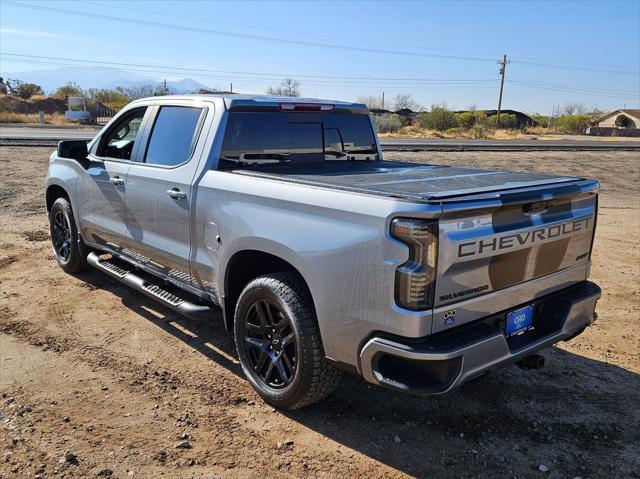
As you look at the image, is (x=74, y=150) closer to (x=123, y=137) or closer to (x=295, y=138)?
(x=123, y=137)

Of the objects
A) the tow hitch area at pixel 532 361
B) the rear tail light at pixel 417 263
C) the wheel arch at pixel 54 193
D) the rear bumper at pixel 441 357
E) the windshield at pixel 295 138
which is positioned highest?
the windshield at pixel 295 138

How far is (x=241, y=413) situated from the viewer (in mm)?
3625

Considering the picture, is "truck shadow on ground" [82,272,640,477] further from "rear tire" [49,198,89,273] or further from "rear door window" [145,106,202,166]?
"rear tire" [49,198,89,273]

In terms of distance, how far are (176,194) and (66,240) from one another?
2.82 meters

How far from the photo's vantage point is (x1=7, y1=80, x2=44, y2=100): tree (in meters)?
65.3

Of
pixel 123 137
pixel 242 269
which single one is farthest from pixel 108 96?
pixel 242 269

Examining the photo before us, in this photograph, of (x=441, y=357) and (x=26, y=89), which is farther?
(x=26, y=89)

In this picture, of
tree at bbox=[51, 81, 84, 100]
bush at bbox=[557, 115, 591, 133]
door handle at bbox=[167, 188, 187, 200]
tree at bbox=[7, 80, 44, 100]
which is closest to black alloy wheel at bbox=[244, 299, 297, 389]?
door handle at bbox=[167, 188, 187, 200]

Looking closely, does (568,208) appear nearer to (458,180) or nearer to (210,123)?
(458,180)

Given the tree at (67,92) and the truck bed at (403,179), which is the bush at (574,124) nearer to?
the tree at (67,92)

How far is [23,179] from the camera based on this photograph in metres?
12.5

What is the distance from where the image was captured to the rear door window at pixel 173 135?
4.28m

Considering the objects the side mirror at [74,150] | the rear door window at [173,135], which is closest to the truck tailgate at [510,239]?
the rear door window at [173,135]

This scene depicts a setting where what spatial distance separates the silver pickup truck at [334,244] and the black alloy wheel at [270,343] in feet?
0.03
